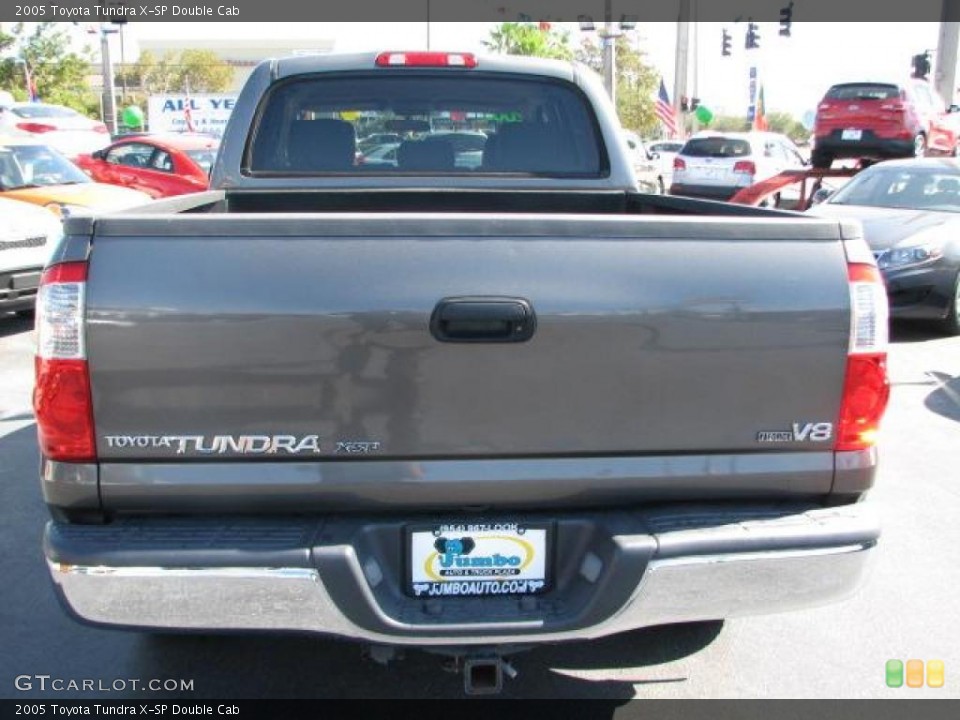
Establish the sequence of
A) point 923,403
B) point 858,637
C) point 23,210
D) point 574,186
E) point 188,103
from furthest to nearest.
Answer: point 188,103, point 23,210, point 923,403, point 574,186, point 858,637

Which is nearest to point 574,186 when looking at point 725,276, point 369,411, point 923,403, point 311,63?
point 311,63

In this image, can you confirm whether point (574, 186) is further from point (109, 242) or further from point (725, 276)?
point (109, 242)

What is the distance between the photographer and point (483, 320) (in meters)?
2.35

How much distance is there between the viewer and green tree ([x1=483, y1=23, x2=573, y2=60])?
4334 centimetres

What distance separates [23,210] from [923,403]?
793 cm

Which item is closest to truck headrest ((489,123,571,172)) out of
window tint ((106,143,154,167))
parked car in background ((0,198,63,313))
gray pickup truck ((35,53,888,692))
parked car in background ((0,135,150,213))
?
gray pickup truck ((35,53,888,692))

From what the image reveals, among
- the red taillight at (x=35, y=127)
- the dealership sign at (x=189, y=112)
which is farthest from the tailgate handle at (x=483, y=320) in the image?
the dealership sign at (x=189, y=112)

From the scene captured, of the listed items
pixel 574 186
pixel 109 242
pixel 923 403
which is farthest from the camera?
pixel 923 403

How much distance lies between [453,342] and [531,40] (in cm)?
4355

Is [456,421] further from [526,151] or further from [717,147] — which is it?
[717,147]

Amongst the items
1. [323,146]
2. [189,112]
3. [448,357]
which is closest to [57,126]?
[189,112]

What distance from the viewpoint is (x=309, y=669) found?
3.30 meters

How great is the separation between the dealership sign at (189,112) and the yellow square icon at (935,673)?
34.4 m

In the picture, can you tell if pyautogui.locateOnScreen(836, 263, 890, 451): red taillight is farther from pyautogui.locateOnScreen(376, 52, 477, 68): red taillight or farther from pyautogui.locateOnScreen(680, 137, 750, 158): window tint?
pyautogui.locateOnScreen(680, 137, 750, 158): window tint
